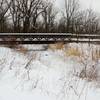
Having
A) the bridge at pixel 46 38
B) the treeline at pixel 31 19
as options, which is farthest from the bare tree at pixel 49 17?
the bridge at pixel 46 38

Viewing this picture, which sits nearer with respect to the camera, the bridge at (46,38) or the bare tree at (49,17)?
the bridge at (46,38)

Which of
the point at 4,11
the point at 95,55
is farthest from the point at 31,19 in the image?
the point at 95,55

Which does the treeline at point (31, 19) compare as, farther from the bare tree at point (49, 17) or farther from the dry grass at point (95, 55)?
the dry grass at point (95, 55)

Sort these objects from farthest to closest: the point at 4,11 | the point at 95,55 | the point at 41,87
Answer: the point at 4,11 < the point at 95,55 < the point at 41,87

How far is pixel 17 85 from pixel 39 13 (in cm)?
4092

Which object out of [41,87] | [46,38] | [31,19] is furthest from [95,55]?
[31,19]

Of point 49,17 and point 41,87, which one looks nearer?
point 41,87

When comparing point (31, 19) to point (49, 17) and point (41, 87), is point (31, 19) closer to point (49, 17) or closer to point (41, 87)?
point (49, 17)

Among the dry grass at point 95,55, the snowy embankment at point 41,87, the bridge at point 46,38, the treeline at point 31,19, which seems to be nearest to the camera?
the snowy embankment at point 41,87

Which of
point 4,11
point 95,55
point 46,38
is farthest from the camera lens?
point 4,11

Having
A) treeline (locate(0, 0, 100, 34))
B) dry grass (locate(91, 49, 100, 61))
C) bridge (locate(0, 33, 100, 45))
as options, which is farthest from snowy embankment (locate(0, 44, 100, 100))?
treeline (locate(0, 0, 100, 34))

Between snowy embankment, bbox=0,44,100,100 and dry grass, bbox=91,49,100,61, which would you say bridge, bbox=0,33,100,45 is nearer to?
dry grass, bbox=91,49,100,61

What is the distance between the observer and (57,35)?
20.5m

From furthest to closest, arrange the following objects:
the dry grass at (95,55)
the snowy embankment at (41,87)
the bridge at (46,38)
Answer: the bridge at (46,38), the dry grass at (95,55), the snowy embankment at (41,87)
